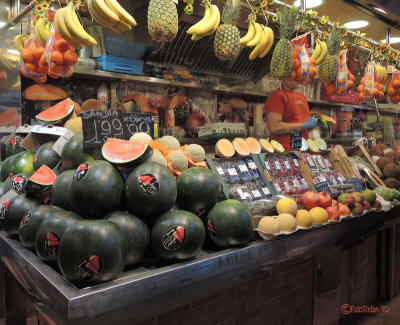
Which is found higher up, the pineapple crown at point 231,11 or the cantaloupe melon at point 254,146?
the pineapple crown at point 231,11

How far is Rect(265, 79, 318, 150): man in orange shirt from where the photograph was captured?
3738 mm

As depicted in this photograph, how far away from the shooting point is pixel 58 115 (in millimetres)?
2258

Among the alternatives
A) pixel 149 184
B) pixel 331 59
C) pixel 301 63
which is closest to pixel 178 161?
pixel 149 184

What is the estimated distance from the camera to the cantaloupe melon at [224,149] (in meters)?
2.49

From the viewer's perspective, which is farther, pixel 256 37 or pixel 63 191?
pixel 256 37

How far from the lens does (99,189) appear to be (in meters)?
1.42

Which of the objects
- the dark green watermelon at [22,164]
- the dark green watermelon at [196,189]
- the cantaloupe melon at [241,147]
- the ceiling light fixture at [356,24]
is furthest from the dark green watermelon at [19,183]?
the ceiling light fixture at [356,24]

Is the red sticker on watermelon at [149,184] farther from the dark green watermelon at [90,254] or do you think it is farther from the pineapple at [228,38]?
the pineapple at [228,38]

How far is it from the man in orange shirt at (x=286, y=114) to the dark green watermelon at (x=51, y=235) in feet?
8.53

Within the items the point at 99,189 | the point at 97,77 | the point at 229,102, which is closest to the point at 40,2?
the point at 97,77

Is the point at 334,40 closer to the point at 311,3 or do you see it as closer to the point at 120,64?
the point at 311,3

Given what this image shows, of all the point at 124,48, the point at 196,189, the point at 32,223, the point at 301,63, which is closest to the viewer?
the point at 32,223

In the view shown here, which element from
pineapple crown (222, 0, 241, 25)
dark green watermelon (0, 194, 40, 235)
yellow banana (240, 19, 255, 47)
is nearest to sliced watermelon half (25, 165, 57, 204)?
dark green watermelon (0, 194, 40, 235)

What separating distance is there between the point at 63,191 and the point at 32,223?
0.60 ft
